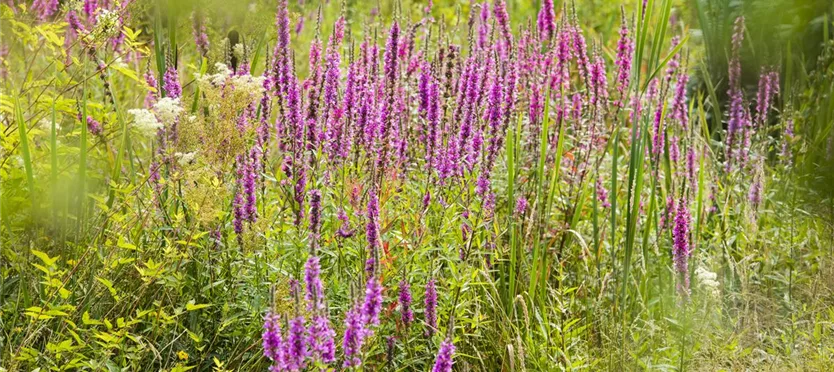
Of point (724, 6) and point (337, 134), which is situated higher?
point (724, 6)

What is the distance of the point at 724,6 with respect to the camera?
17.5 feet

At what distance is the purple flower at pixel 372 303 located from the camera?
89.0 inches

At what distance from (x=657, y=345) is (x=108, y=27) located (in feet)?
7.33

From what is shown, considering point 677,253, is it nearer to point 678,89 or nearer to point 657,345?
point 657,345

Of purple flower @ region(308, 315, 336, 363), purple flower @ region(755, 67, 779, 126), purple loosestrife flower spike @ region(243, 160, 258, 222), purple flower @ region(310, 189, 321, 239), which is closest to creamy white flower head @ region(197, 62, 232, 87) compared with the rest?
purple loosestrife flower spike @ region(243, 160, 258, 222)

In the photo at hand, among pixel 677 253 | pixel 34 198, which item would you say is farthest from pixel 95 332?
pixel 677 253

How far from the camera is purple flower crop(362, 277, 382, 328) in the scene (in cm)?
226

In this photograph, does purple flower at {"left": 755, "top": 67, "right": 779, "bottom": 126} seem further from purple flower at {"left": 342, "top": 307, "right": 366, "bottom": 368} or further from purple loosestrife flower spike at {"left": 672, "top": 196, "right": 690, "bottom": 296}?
purple flower at {"left": 342, "top": 307, "right": 366, "bottom": 368}

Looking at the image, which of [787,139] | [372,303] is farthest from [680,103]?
[372,303]

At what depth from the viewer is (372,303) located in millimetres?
2289

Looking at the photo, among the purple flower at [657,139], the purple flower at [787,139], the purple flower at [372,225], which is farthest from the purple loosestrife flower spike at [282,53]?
the purple flower at [787,139]

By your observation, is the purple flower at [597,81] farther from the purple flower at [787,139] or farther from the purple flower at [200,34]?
the purple flower at [200,34]

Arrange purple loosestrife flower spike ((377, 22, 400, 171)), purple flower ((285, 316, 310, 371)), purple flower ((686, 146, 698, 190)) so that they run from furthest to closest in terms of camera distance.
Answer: purple flower ((686, 146, 698, 190)) → purple loosestrife flower spike ((377, 22, 400, 171)) → purple flower ((285, 316, 310, 371))

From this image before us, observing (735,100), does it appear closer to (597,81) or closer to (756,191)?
(756,191)
